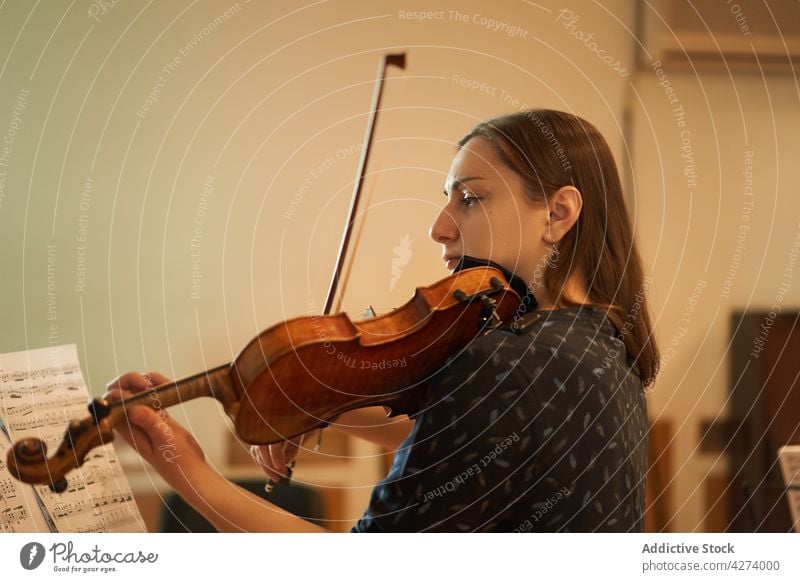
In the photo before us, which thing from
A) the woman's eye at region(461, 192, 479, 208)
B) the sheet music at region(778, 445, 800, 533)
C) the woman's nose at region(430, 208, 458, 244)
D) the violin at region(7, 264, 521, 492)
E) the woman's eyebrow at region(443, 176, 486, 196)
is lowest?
the sheet music at region(778, 445, 800, 533)

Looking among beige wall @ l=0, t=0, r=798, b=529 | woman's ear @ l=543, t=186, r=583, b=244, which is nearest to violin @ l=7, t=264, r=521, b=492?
woman's ear @ l=543, t=186, r=583, b=244

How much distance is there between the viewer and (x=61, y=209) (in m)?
1.48

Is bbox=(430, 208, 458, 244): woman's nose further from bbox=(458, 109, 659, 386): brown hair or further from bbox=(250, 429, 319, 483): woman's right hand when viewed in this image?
bbox=(250, 429, 319, 483): woman's right hand

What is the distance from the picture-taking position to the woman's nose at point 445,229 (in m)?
1.31

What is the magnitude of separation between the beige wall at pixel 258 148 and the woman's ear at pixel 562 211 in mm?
322

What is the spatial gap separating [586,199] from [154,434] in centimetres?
69

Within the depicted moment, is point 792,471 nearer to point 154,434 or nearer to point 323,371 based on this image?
point 323,371

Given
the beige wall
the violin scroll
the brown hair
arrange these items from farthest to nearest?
the beige wall
the brown hair
the violin scroll

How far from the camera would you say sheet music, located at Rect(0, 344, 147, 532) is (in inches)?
51.3

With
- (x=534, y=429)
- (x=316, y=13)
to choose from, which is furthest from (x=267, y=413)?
(x=316, y=13)

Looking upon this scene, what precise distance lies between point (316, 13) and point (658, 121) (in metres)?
0.66

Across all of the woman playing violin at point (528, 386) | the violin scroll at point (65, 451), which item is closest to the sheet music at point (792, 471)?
the woman playing violin at point (528, 386)

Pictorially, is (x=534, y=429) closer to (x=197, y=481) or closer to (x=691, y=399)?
(x=197, y=481)

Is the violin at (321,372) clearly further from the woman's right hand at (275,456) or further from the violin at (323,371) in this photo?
the woman's right hand at (275,456)
